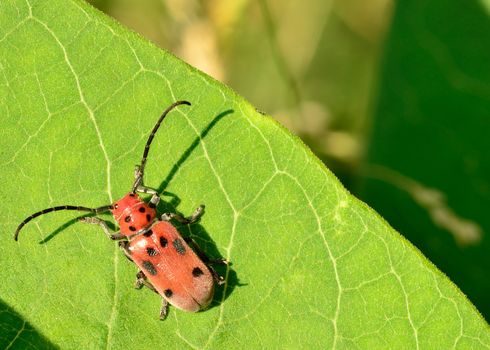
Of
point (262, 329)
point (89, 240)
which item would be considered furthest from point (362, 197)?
point (89, 240)

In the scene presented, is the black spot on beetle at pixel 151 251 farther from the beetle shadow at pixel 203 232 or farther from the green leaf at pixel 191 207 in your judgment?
the green leaf at pixel 191 207

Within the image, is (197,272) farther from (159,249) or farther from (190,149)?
(190,149)

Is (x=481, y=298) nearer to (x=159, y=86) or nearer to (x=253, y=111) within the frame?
(x=253, y=111)

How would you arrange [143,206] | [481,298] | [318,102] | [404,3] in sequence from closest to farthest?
1. [143,206]
2. [481,298]
3. [404,3]
4. [318,102]

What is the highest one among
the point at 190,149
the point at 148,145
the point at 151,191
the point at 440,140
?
the point at 440,140

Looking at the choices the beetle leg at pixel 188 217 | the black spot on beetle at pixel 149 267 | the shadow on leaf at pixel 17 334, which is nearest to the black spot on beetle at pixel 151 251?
the black spot on beetle at pixel 149 267

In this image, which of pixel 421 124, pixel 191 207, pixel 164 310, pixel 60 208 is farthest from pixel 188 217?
pixel 421 124

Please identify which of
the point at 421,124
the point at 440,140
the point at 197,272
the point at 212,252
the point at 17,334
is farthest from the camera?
the point at 421,124
